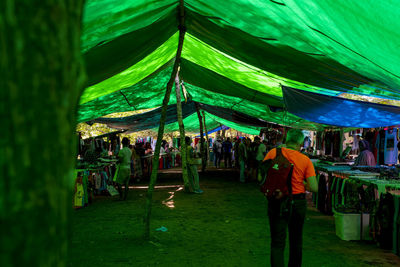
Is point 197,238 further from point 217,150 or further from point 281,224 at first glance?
point 217,150

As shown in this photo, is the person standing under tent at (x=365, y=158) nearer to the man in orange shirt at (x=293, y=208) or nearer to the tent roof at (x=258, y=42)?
the tent roof at (x=258, y=42)

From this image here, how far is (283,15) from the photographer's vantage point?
4.26 meters

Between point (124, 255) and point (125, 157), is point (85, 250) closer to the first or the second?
point (124, 255)

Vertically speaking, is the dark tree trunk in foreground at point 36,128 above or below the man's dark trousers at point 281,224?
above

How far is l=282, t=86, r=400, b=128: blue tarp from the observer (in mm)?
7469

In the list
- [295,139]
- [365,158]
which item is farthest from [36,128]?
[365,158]

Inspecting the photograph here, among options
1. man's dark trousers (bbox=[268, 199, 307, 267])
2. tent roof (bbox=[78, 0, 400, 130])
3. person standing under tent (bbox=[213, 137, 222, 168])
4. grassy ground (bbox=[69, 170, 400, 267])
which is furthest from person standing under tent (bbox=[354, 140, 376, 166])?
person standing under tent (bbox=[213, 137, 222, 168])

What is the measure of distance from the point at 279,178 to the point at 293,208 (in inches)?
16.1

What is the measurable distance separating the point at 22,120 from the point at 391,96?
6.83 m

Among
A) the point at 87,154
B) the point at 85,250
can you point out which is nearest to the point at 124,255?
the point at 85,250

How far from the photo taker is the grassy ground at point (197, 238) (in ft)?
18.4

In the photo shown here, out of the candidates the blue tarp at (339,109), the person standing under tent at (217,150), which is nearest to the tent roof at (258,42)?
the blue tarp at (339,109)

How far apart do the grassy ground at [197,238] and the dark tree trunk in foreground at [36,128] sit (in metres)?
4.36

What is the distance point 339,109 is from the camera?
26.8 feet
